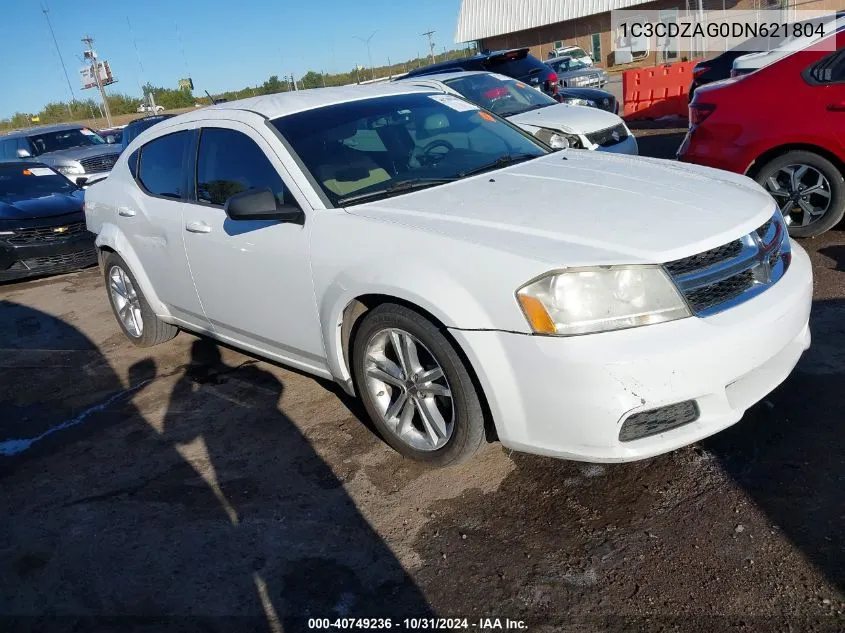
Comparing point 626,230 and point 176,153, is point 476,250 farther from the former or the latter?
point 176,153

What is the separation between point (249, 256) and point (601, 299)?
1.94 metres

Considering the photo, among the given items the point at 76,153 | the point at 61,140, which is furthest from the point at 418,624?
the point at 61,140

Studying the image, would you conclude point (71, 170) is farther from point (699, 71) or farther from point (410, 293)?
point (410, 293)

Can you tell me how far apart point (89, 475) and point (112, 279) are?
2300 mm

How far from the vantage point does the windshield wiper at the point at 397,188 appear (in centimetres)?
344

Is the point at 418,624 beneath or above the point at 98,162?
beneath

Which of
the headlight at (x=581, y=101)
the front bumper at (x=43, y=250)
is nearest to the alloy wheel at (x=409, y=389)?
the front bumper at (x=43, y=250)

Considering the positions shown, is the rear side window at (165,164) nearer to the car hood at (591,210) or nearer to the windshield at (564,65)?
the car hood at (591,210)

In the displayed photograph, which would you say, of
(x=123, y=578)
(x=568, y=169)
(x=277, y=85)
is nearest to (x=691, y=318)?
(x=568, y=169)

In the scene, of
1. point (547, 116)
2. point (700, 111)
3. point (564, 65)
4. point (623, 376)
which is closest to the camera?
point (623, 376)

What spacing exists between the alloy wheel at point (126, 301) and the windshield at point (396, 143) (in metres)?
2.27

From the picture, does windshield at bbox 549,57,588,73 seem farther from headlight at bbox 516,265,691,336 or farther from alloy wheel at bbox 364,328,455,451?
headlight at bbox 516,265,691,336

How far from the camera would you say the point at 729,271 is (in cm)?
276

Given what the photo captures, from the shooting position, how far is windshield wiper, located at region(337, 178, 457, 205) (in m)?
3.44
